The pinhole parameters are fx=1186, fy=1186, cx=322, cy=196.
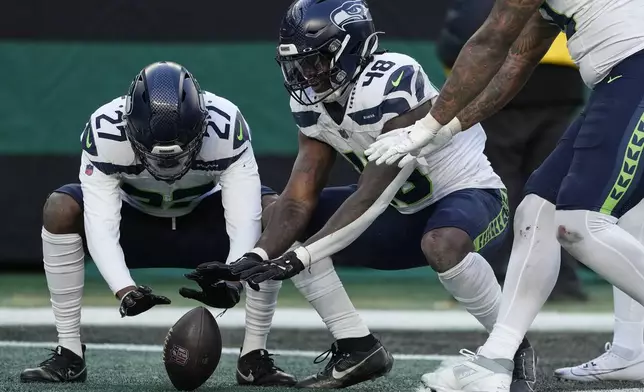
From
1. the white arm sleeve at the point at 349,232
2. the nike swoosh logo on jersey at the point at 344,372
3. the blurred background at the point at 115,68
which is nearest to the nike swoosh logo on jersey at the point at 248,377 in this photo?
the nike swoosh logo on jersey at the point at 344,372

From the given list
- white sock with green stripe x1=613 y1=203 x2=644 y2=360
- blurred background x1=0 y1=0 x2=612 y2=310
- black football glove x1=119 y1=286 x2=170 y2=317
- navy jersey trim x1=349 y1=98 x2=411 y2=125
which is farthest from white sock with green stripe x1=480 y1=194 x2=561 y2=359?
blurred background x1=0 y1=0 x2=612 y2=310

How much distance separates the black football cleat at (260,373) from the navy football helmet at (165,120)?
0.67m

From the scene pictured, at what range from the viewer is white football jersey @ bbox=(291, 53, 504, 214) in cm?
376

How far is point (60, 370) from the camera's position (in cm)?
398

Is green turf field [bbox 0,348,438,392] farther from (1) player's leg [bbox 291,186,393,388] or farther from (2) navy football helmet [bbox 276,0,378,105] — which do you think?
(2) navy football helmet [bbox 276,0,378,105]

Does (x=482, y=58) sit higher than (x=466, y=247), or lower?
higher

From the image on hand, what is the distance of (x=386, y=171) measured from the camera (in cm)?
362

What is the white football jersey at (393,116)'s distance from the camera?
376 cm

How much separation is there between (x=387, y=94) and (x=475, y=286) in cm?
66

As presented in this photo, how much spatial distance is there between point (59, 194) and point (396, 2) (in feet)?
11.0

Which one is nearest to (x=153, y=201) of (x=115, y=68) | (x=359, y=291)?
(x=359, y=291)

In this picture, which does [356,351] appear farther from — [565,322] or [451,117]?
[565,322]

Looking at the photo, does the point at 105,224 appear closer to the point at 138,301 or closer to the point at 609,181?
the point at 138,301

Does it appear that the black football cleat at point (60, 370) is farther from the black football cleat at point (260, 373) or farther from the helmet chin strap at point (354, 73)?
the helmet chin strap at point (354, 73)
